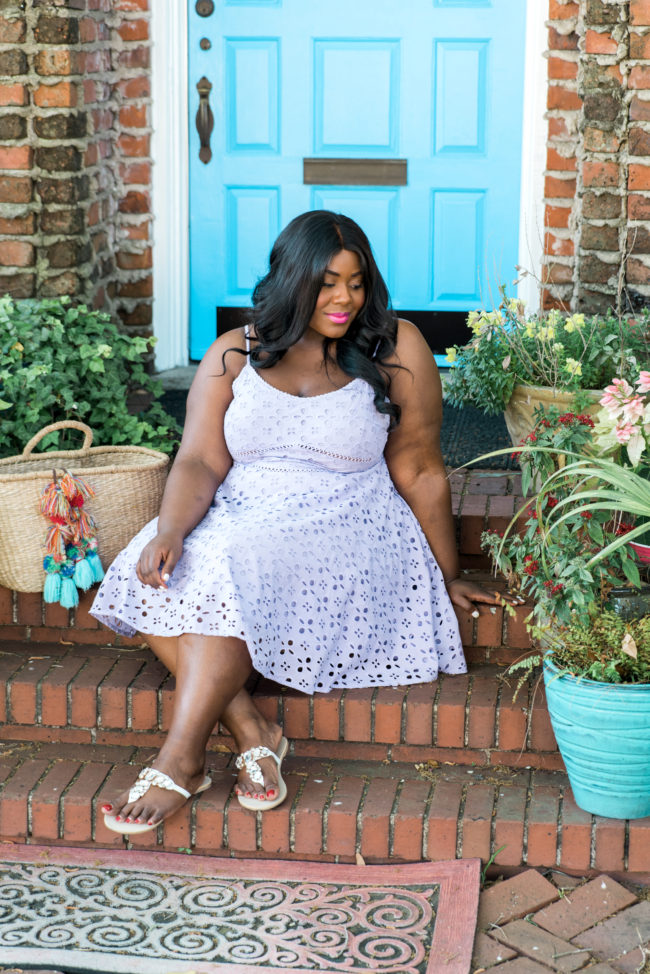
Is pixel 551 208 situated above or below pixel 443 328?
above

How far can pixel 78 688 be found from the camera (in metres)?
3.02

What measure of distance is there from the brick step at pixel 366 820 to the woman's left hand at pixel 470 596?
1.34 feet

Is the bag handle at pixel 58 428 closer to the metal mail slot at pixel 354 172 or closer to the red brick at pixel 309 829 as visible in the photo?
the red brick at pixel 309 829

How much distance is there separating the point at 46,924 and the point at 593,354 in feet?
6.78

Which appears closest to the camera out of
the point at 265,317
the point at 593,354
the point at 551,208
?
the point at 265,317

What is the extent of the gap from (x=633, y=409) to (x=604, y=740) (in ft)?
2.22

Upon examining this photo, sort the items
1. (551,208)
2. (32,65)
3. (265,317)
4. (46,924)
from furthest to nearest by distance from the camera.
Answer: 1. (551,208)
2. (32,65)
3. (265,317)
4. (46,924)

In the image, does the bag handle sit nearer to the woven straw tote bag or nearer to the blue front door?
the woven straw tote bag

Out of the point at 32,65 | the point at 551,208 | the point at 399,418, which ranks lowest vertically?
the point at 399,418

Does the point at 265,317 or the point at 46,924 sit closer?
the point at 46,924

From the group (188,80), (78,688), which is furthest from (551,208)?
(78,688)

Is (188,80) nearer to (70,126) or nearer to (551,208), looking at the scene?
(70,126)

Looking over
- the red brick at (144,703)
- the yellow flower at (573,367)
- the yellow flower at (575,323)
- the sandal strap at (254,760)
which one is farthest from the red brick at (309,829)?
the yellow flower at (575,323)

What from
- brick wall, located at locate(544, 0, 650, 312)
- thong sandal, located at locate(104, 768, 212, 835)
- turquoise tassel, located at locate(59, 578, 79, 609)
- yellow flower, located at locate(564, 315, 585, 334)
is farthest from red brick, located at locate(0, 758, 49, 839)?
brick wall, located at locate(544, 0, 650, 312)
